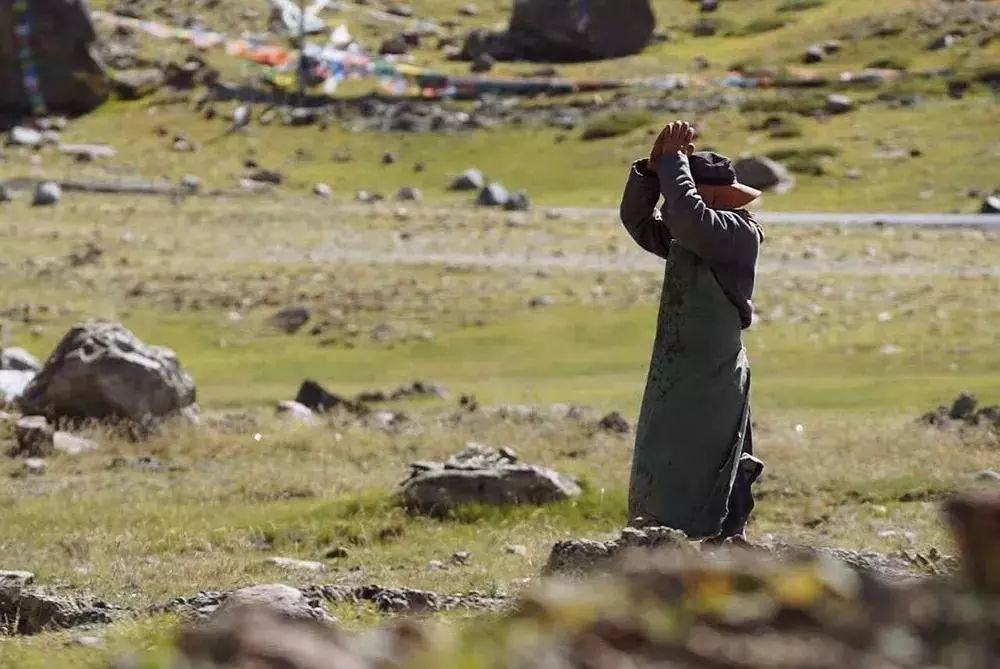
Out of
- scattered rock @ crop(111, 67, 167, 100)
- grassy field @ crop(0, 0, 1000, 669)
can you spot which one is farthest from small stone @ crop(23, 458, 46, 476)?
scattered rock @ crop(111, 67, 167, 100)

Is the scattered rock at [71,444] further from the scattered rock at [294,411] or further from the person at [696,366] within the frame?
the person at [696,366]

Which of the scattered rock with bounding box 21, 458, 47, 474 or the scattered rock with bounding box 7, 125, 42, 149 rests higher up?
the scattered rock with bounding box 21, 458, 47, 474

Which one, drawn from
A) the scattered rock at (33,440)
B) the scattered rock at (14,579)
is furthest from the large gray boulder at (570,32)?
the scattered rock at (14,579)

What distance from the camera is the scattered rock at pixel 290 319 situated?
28.0 meters

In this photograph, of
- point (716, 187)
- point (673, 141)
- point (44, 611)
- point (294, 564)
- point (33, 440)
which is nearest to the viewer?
point (44, 611)

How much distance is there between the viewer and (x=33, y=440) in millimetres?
Answer: 16719

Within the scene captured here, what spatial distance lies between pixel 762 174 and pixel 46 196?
1750 cm

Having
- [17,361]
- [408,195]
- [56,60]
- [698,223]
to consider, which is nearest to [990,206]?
[408,195]

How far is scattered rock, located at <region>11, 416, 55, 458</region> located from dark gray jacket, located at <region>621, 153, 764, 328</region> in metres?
9.07

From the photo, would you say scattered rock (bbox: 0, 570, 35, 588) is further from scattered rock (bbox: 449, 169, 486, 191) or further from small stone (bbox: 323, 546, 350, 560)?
scattered rock (bbox: 449, 169, 486, 191)

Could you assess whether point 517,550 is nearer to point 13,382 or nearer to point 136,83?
point 13,382

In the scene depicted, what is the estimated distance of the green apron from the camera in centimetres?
889

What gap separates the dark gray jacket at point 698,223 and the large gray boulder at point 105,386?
1026 cm

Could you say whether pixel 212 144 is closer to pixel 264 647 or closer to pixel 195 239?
pixel 195 239
